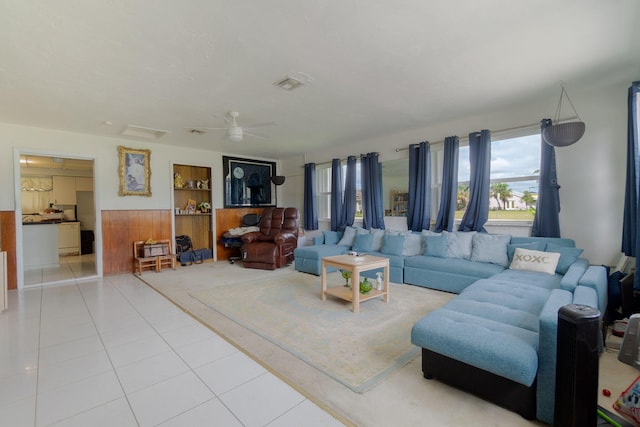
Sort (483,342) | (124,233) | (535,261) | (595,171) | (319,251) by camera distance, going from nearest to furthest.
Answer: (483,342) < (535,261) < (595,171) < (319,251) < (124,233)

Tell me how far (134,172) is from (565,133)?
6.67 metres

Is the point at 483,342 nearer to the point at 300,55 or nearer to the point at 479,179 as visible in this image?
the point at 300,55

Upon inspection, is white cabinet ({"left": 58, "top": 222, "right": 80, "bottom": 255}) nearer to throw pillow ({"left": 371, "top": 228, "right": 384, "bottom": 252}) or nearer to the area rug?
the area rug

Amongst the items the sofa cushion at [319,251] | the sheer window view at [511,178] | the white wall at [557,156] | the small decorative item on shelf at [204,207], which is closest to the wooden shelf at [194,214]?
the small decorative item on shelf at [204,207]

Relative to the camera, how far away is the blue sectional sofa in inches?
60.2

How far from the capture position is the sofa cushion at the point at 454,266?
3.50 m

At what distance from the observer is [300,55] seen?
2.50m

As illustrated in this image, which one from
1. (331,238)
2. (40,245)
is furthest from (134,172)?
(331,238)

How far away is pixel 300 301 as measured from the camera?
3.48 m

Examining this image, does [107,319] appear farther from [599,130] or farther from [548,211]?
[599,130]

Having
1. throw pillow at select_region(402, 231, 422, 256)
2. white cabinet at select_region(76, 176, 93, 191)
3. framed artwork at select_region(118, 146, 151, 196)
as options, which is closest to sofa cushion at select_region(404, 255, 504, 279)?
throw pillow at select_region(402, 231, 422, 256)

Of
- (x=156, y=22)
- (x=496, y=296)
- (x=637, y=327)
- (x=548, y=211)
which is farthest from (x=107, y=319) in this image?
(x=548, y=211)

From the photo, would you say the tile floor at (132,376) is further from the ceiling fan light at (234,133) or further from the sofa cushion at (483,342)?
the ceiling fan light at (234,133)

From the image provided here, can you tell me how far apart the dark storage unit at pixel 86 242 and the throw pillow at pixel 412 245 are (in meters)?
8.18
